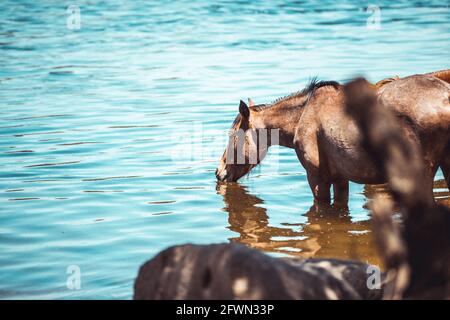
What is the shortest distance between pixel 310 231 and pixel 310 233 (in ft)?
0.29

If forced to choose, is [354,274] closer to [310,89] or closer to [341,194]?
[341,194]

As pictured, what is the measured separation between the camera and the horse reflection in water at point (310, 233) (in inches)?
334

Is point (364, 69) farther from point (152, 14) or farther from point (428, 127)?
point (152, 14)

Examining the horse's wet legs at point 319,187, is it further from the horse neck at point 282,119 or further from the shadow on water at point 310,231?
the horse neck at point 282,119

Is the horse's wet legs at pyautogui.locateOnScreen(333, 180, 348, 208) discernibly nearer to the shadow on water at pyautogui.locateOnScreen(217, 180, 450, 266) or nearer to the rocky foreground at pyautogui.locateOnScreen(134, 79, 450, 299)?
the shadow on water at pyautogui.locateOnScreen(217, 180, 450, 266)

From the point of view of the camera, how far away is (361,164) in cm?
877

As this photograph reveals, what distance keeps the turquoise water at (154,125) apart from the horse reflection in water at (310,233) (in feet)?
0.08

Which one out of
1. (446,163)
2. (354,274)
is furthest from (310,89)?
(354,274)

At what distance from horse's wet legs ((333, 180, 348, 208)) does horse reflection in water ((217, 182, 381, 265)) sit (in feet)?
0.33

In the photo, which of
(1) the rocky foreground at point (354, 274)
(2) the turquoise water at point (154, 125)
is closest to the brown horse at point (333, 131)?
(2) the turquoise water at point (154, 125)

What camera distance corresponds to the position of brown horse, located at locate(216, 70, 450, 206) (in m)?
8.32

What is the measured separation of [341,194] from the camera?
9961 mm

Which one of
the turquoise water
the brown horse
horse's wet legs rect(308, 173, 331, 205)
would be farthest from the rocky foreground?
horse's wet legs rect(308, 173, 331, 205)

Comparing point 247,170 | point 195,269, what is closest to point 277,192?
point 247,170
